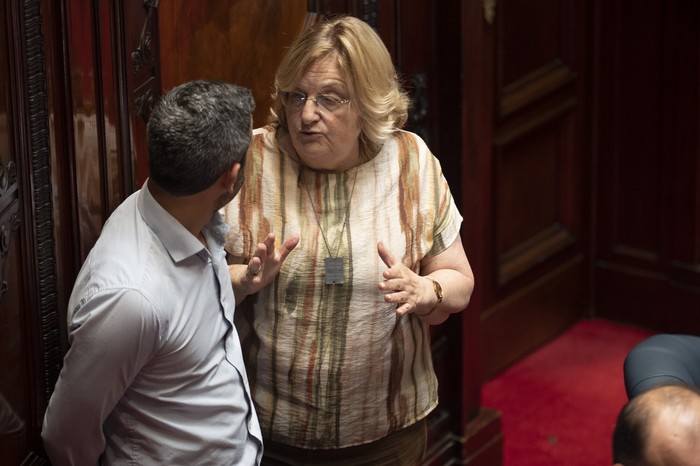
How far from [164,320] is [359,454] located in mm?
811

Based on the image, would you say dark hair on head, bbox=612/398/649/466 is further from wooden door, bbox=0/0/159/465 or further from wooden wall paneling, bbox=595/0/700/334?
wooden wall paneling, bbox=595/0/700/334

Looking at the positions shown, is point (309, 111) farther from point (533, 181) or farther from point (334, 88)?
point (533, 181)

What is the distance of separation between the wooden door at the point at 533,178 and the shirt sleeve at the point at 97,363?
6.81 feet

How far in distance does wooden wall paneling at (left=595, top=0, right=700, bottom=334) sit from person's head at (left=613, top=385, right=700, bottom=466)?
2638mm

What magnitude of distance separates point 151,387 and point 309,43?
2.68ft

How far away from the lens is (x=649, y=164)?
4.66 metres

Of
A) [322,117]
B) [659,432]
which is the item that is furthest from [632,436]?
[322,117]

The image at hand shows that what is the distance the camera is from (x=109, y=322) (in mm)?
1913

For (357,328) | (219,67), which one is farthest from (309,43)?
(357,328)

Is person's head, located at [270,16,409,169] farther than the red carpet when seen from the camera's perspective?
No

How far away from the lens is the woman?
251 centimetres

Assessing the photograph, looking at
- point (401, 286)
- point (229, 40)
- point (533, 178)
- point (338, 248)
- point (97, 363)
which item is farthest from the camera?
point (533, 178)

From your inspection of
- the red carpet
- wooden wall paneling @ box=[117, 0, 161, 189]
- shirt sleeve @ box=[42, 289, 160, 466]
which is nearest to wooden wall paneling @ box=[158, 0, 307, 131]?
wooden wall paneling @ box=[117, 0, 161, 189]

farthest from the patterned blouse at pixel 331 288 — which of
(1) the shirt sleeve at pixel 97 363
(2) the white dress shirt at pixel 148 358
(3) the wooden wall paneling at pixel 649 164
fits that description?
(3) the wooden wall paneling at pixel 649 164
